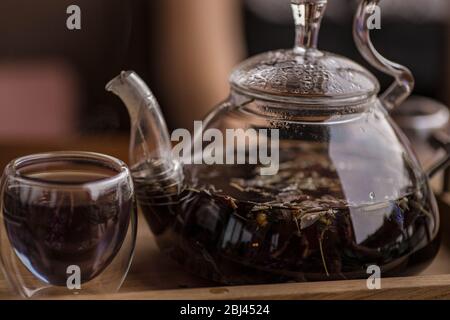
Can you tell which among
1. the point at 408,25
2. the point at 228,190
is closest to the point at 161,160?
the point at 228,190

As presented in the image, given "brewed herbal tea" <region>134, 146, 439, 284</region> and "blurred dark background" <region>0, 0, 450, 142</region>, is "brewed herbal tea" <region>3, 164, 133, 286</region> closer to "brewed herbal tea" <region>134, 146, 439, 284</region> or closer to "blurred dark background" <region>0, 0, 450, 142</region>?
"brewed herbal tea" <region>134, 146, 439, 284</region>

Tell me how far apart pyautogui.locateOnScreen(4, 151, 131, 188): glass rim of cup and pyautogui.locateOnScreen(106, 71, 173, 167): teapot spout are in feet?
0.28

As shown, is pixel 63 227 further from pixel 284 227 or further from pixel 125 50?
pixel 125 50

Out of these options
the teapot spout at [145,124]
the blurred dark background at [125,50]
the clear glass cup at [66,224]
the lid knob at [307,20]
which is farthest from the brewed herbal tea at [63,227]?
the blurred dark background at [125,50]

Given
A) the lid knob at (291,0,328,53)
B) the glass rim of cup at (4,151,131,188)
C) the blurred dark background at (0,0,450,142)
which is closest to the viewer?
the glass rim of cup at (4,151,131,188)

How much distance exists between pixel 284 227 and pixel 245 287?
0.07m

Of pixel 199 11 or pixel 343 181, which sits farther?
pixel 199 11

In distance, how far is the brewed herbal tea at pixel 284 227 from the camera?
24.6 inches

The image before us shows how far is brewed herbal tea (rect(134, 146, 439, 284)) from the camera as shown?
63cm

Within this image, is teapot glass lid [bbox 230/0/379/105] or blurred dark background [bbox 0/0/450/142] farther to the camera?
blurred dark background [bbox 0/0/450/142]

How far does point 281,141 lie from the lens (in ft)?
2.40

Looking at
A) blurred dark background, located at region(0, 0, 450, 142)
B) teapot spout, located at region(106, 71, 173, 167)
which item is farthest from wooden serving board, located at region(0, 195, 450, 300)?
blurred dark background, located at region(0, 0, 450, 142)
